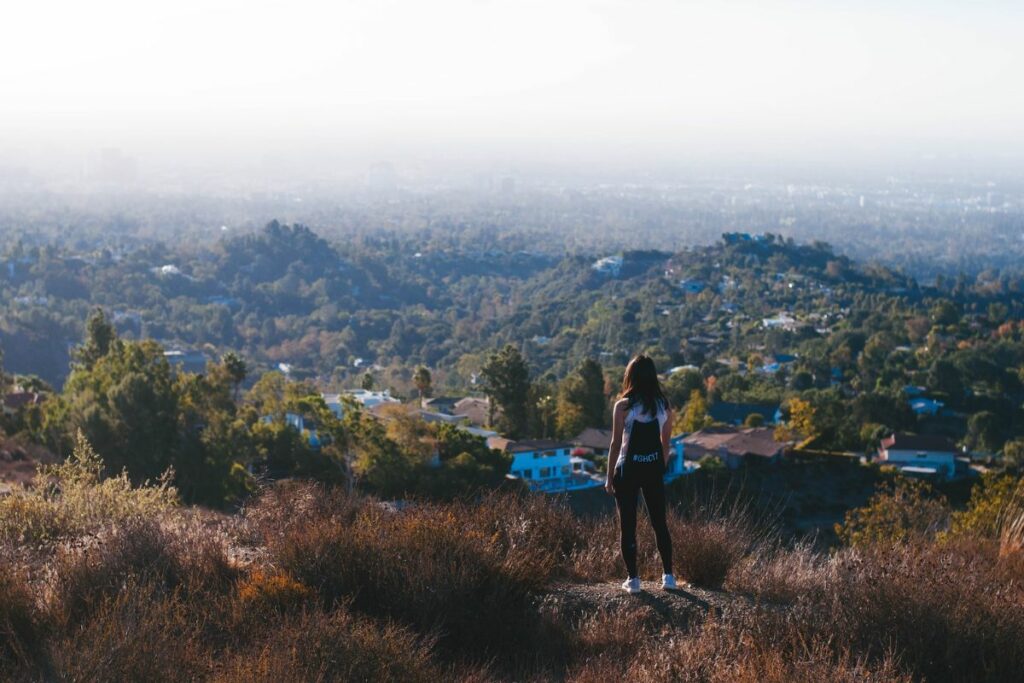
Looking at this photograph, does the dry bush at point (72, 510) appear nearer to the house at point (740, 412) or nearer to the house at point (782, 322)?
the house at point (740, 412)

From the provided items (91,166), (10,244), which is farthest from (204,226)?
(91,166)

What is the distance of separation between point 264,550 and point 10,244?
62.5 m

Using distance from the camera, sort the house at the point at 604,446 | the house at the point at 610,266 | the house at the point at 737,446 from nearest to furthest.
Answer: the house at the point at 604,446, the house at the point at 737,446, the house at the point at 610,266

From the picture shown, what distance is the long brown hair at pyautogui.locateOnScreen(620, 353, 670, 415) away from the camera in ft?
11.7

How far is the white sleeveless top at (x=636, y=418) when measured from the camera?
3555 mm

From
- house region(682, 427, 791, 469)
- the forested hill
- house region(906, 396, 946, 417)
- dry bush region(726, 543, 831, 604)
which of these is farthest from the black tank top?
the forested hill

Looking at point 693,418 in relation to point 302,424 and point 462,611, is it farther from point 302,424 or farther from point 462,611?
point 462,611

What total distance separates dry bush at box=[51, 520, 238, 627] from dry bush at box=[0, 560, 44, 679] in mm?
69

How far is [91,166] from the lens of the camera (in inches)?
3826

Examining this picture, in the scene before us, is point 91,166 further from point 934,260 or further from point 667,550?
point 667,550

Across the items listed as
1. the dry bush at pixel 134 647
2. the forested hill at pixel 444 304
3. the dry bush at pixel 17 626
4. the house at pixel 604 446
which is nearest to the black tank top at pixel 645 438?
the dry bush at pixel 134 647

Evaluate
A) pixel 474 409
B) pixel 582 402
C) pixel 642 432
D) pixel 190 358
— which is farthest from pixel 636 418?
pixel 190 358

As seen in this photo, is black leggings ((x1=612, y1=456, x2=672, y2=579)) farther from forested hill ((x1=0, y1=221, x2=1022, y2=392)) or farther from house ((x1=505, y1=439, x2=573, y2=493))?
forested hill ((x1=0, y1=221, x2=1022, y2=392))

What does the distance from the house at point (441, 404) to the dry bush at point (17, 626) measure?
2194 cm
